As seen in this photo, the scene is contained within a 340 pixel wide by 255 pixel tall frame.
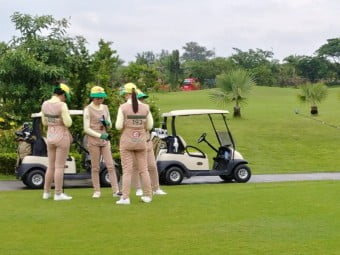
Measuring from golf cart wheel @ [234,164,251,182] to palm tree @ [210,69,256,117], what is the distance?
44.1 ft

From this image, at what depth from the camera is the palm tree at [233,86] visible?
88.5 feet

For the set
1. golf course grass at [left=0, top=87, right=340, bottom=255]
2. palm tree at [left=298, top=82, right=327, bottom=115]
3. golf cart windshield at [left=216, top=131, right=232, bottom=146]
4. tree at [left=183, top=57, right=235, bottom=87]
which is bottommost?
golf course grass at [left=0, top=87, right=340, bottom=255]

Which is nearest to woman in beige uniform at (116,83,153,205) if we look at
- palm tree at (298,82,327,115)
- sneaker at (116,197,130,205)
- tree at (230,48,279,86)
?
sneaker at (116,197,130,205)

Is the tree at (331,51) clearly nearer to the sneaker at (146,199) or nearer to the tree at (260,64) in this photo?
the tree at (260,64)

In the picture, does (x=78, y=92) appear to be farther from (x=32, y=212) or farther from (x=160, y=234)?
(x=160, y=234)

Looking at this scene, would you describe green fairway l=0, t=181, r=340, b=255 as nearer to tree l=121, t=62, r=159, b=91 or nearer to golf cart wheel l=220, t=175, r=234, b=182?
golf cart wheel l=220, t=175, r=234, b=182

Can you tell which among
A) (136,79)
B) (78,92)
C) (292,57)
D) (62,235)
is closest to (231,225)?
(62,235)

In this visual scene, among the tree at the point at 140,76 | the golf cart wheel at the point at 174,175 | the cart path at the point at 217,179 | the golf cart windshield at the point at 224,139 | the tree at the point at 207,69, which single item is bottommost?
the cart path at the point at 217,179

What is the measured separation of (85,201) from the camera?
29.2 ft

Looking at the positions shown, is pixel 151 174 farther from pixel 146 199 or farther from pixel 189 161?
pixel 189 161

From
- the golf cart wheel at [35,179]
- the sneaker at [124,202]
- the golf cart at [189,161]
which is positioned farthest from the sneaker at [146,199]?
the golf cart at [189,161]

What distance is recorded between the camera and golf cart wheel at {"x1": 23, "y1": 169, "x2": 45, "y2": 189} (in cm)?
1216

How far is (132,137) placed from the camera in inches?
339

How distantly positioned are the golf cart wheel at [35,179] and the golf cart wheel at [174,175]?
8.46 feet
